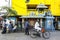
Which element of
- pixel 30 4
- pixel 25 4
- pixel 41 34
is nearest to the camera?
pixel 41 34

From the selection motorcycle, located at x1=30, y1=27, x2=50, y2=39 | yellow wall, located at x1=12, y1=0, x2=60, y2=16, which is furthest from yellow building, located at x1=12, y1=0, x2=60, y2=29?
motorcycle, located at x1=30, y1=27, x2=50, y2=39

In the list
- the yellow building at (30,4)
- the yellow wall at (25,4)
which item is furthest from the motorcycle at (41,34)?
the yellow wall at (25,4)

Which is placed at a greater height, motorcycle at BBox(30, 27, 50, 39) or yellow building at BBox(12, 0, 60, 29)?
yellow building at BBox(12, 0, 60, 29)

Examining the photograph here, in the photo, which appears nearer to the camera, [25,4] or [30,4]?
[25,4]

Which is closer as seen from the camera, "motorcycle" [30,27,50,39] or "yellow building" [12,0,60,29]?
"motorcycle" [30,27,50,39]

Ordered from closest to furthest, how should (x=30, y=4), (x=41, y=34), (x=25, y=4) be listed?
(x=41, y=34)
(x=25, y=4)
(x=30, y=4)

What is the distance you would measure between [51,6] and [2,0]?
8.04m

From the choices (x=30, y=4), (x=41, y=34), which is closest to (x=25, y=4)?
(x=30, y=4)

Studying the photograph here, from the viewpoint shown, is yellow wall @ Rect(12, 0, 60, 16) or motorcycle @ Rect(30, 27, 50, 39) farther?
yellow wall @ Rect(12, 0, 60, 16)

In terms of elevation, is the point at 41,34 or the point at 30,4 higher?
the point at 30,4

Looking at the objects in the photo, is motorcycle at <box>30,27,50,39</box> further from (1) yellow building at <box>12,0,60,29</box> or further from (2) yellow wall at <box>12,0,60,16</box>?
A: (2) yellow wall at <box>12,0,60,16</box>

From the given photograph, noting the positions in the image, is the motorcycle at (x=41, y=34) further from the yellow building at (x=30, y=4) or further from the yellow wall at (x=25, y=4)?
the yellow wall at (x=25, y=4)

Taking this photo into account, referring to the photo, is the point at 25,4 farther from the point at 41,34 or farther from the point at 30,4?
the point at 41,34

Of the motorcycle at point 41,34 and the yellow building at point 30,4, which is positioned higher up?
the yellow building at point 30,4
